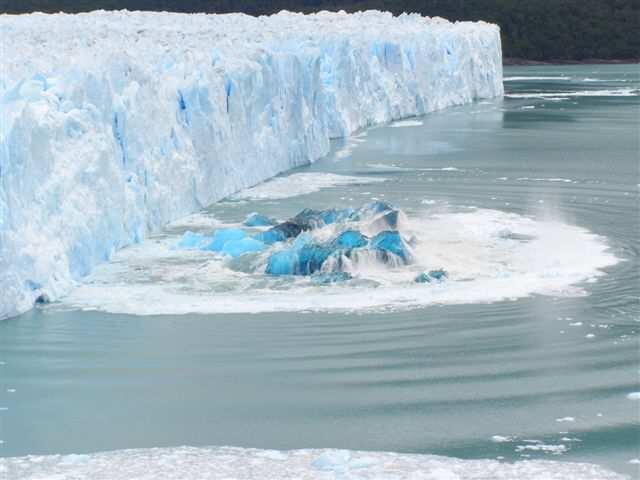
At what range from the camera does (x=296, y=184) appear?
12453 millimetres

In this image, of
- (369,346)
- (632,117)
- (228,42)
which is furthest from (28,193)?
(632,117)

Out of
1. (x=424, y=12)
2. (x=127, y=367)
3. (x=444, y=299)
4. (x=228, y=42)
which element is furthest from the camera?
(x=424, y=12)

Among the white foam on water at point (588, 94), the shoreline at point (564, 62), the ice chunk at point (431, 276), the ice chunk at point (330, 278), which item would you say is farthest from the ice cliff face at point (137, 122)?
the shoreline at point (564, 62)

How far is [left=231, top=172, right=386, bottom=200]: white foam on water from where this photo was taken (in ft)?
38.2

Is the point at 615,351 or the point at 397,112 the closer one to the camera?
the point at 615,351

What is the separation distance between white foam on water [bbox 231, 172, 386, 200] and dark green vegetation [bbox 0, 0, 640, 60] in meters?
36.0

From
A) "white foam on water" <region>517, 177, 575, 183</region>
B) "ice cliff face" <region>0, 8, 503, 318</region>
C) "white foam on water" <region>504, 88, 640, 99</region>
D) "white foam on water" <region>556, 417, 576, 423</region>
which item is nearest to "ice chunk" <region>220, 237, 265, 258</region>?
"ice cliff face" <region>0, 8, 503, 318</region>

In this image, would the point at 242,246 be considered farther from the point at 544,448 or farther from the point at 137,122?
the point at 544,448

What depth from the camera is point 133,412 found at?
16.9ft

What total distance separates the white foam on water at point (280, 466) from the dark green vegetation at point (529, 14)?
1734 inches

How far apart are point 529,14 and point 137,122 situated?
44820mm

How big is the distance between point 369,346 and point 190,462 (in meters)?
1.77

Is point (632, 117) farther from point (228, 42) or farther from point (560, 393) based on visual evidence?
point (560, 393)

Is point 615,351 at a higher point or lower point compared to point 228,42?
lower
